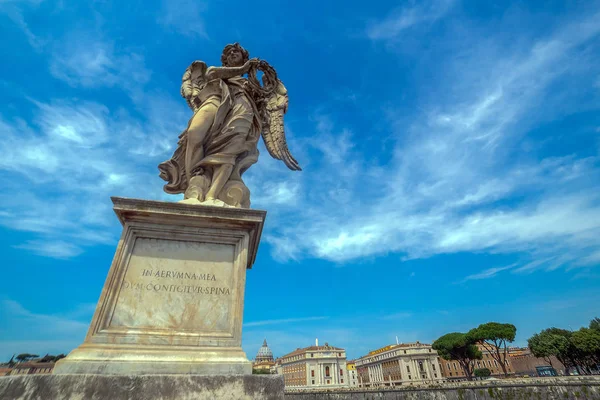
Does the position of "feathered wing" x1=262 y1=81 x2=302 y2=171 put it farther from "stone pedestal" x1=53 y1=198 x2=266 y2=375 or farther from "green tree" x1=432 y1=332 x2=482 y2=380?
"green tree" x1=432 y1=332 x2=482 y2=380

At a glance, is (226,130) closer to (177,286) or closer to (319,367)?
(177,286)

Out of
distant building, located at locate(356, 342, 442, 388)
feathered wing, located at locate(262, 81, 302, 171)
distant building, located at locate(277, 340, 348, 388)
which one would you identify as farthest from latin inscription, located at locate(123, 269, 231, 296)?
distant building, located at locate(277, 340, 348, 388)

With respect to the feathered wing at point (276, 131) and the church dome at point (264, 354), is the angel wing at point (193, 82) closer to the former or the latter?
the feathered wing at point (276, 131)

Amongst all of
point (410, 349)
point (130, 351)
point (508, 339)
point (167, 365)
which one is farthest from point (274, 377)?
point (410, 349)

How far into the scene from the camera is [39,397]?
255 centimetres

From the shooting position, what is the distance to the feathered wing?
6039mm

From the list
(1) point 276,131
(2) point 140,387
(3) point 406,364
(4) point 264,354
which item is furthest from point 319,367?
(2) point 140,387

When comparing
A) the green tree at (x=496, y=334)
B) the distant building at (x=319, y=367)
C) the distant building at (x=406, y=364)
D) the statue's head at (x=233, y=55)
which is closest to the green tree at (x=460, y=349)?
the green tree at (x=496, y=334)

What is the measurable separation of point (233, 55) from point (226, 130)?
218cm

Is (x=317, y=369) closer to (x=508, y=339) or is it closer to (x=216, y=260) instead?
(x=508, y=339)

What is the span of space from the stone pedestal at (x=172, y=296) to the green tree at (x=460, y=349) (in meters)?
75.0

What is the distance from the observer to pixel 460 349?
64.8 metres

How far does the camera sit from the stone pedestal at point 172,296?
10.0 ft

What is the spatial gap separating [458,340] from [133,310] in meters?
76.2
